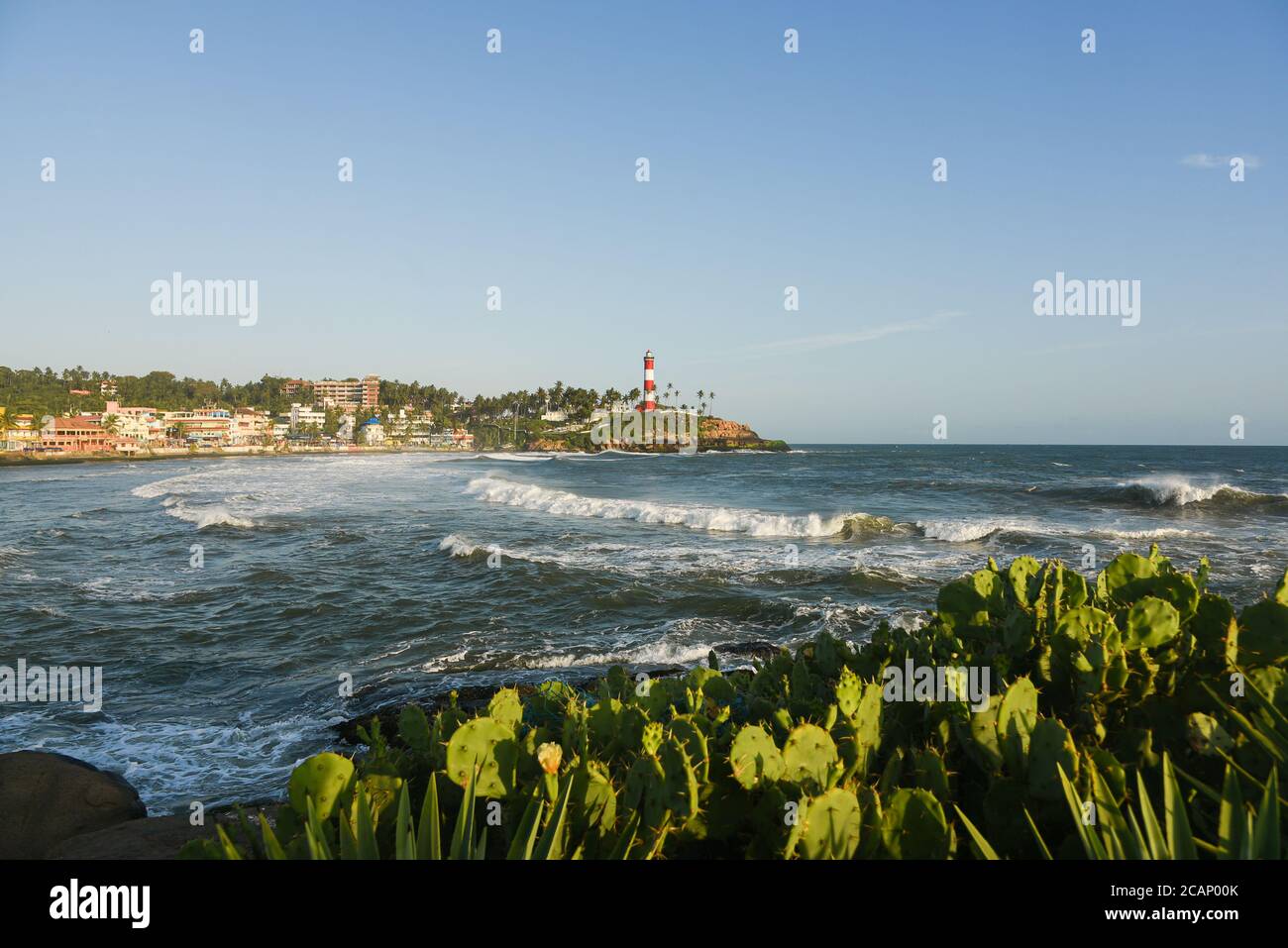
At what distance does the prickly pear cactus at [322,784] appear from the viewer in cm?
234

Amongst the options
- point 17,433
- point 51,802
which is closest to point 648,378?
point 17,433

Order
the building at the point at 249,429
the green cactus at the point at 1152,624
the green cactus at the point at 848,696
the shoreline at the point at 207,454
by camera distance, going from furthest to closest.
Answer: the building at the point at 249,429
the shoreline at the point at 207,454
the green cactus at the point at 1152,624
the green cactus at the point at 848,696

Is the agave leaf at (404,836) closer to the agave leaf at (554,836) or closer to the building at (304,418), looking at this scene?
the agave leaf at (554,836)

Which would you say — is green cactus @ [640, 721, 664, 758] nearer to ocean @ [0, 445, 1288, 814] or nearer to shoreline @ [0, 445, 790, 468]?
ocean @ [0, 445, 1288, 814]

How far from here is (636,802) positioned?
2502 mm

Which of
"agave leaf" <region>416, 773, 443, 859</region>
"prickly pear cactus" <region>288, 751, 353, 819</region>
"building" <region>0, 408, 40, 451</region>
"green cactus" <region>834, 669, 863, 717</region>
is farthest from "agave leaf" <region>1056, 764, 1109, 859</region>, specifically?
"building" <region>0, 408, 40, 451</region>

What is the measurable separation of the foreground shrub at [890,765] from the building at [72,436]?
12554cm

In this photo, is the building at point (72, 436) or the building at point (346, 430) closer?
the building at point (72, 436)

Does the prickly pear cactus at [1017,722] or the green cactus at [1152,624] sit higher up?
the green cactus at [1152,624]

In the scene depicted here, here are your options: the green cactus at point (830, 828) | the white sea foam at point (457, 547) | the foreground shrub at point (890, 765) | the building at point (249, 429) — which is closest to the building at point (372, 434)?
the building at point (249, 429)

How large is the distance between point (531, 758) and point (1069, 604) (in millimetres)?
3461

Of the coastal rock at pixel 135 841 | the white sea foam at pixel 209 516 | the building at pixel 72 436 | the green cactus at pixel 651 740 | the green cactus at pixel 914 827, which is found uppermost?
the building at pixel 72 436

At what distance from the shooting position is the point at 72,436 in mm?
101875

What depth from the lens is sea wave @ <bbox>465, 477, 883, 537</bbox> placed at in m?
24.7
